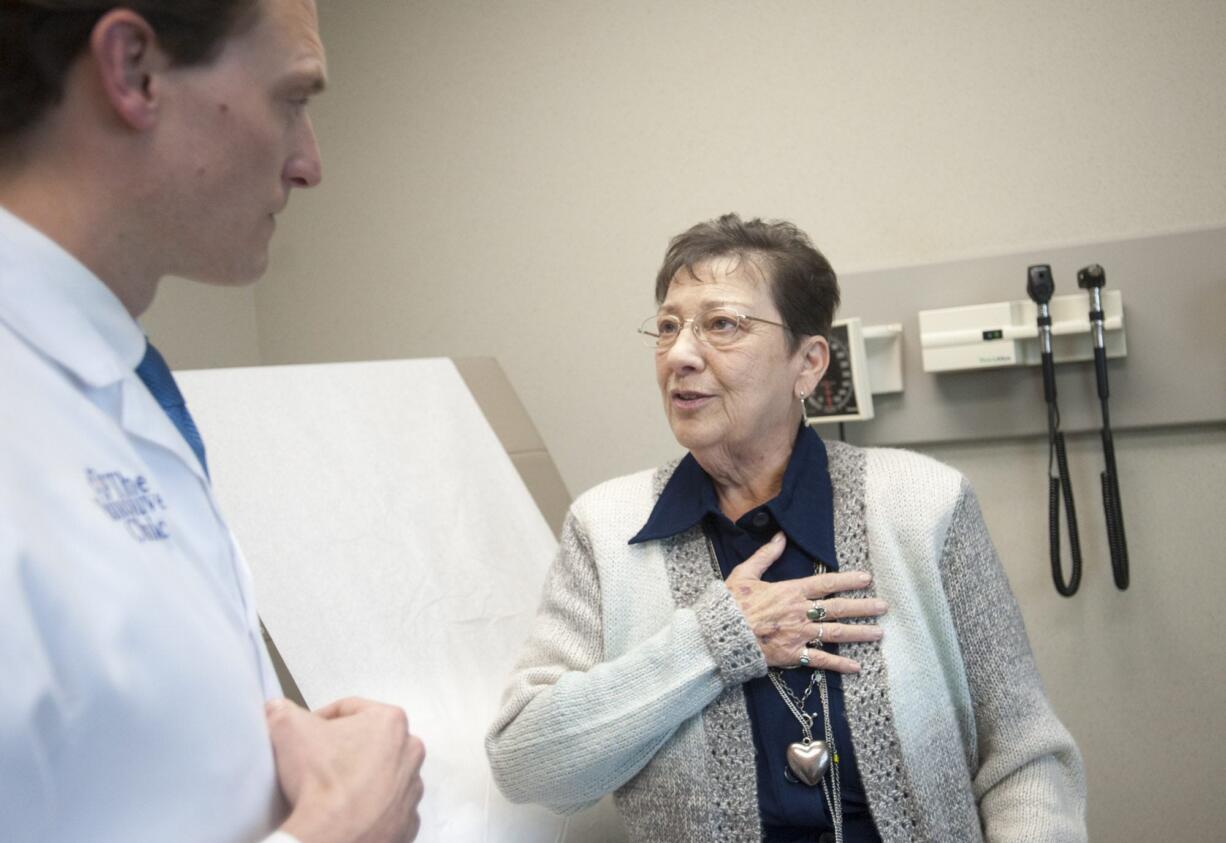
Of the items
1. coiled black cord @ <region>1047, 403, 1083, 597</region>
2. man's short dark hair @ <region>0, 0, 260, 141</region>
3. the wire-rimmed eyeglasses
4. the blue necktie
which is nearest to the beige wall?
coiled black cord @ <region>1047, 403, 1083, 597</region>

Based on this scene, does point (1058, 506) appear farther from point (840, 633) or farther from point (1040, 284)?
point (840, 633)

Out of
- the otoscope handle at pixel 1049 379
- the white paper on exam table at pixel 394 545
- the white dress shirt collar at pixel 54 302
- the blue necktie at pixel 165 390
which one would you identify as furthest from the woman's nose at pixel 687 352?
the white dress shirt collar at pixel 54 302

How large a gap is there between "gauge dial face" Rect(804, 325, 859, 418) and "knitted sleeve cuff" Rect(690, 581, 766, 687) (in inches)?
24.1

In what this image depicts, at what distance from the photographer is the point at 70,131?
24.7 inches

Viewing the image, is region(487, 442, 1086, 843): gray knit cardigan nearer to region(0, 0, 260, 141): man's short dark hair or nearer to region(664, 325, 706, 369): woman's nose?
region(664, 325, 706, 369): woman's nose

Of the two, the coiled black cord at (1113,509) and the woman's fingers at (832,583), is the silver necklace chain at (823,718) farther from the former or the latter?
the coiled black cord at (1113,509)

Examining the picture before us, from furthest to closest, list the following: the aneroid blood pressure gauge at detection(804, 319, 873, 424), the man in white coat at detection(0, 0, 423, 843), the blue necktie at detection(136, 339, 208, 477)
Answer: the aneroid blood pressure gauge at detection(804, 319, 873, 424) < the blue necktie at detection(136, 339, 208, 477) < the man in white coat at detection(0, 0, 423, 843)

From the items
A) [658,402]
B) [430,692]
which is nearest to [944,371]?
[658,402]

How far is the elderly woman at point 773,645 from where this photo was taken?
52.6 inches

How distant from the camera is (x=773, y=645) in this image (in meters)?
1.36

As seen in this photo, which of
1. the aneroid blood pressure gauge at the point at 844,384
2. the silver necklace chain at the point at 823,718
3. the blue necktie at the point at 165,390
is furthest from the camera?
the aneroid blood pressure gauge at the point at 844,384

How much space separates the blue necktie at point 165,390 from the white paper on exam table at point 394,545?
2.07ft

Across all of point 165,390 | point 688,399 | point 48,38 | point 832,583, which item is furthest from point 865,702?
point 48,38

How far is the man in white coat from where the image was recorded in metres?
0.53
